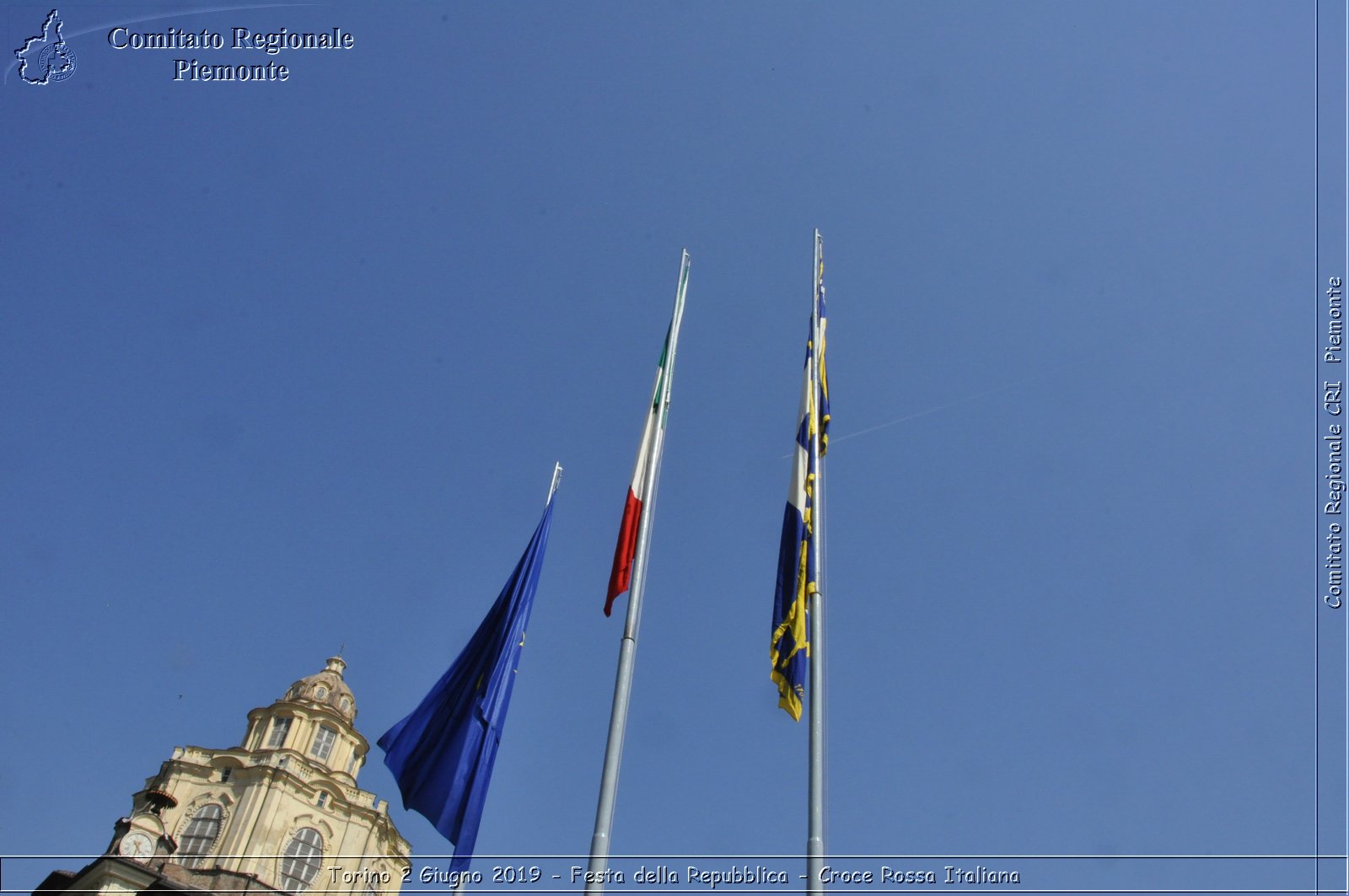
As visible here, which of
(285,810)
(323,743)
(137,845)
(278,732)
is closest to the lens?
(137,845)

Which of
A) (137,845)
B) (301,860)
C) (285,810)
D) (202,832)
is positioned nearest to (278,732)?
(285,810)

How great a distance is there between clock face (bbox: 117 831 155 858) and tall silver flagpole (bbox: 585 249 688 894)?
62.5 ft

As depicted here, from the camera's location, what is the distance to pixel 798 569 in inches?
570

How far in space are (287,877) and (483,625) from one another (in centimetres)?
3397

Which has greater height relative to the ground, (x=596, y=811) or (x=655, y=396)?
(x=655, y=396)

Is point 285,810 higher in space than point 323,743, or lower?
lower

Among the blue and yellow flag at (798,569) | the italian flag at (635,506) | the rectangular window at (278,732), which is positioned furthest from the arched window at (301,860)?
the blue and yellow flag at (798,569)

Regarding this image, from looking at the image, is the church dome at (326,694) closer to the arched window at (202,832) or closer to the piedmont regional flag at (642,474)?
the arched window at (202,832)

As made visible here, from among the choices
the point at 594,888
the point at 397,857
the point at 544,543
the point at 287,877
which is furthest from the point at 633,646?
the point at 397,857

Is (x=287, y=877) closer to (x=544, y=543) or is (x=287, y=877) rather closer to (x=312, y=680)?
(x=312, y=680)

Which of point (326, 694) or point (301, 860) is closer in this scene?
point (301, 860)

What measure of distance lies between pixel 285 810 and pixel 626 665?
38525mm

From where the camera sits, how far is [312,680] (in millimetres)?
52750

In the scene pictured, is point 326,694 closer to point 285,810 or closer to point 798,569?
point 285,810
